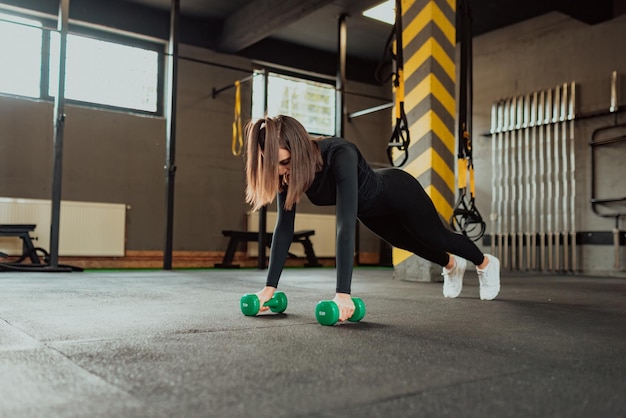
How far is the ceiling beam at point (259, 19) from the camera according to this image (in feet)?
19.1

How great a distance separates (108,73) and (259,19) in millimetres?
1866

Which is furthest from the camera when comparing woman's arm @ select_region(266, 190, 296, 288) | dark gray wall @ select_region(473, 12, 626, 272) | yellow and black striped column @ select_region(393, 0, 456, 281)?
dark gray wall @ select_region(473, 12, 626, 272)

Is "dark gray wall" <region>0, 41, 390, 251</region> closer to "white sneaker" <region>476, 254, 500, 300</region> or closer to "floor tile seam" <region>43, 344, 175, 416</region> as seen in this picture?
"white sneaker" <region>476, 254, 500, 300</region>

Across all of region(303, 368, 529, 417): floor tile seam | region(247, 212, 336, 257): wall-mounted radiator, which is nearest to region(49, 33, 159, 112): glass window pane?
region(247, 212, 336, 257): wall-mounted radiator

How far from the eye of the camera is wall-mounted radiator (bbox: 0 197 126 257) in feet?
18.5

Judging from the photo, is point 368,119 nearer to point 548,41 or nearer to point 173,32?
point 548,41

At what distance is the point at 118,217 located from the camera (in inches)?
247

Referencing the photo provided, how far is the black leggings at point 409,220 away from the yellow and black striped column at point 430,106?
186cm

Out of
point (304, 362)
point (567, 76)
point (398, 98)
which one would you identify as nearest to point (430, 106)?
point (398, 98)

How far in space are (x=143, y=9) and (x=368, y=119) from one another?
11.7 ft

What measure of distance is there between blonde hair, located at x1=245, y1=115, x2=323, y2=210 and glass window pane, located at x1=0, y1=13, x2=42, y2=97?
5113 mm

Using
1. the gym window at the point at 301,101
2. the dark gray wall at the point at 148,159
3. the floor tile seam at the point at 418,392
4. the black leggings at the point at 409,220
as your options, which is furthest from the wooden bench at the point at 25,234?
the floor tile seam at the point at 418,392

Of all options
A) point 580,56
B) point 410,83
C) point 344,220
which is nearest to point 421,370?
point 344,220

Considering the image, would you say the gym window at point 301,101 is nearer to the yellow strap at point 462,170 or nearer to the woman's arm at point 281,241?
the yellow strap at point 462,170
